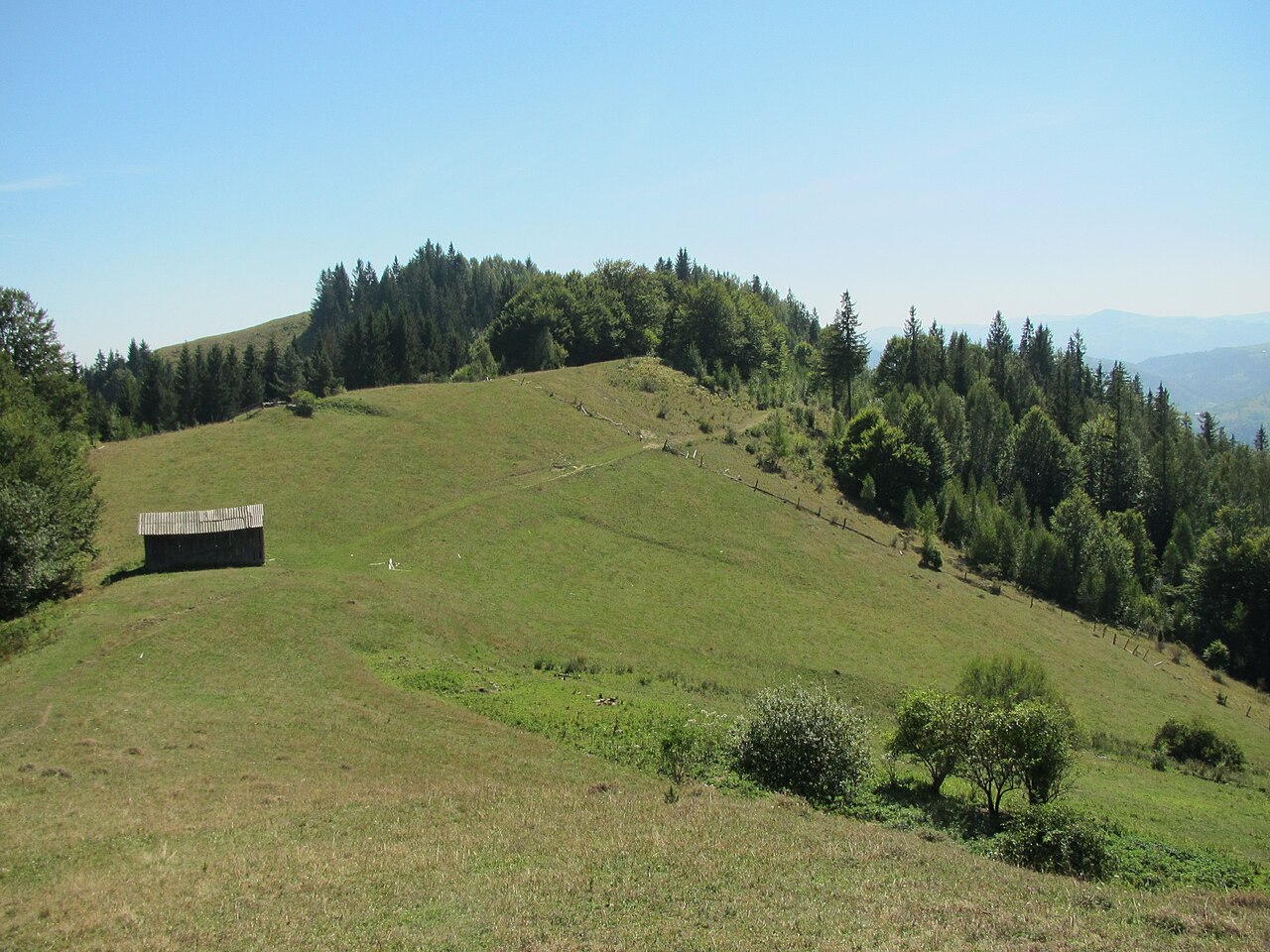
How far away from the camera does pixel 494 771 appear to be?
28531 mm

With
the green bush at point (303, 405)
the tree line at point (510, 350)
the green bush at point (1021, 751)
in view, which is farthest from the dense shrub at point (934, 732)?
the tree line at point (510, 350)

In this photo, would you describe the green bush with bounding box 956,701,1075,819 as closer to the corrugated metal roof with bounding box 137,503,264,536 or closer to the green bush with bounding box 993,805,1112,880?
the green bush with bounding box 993,805,1112,880

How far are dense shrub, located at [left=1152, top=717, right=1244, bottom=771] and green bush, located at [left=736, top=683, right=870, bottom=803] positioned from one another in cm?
2929

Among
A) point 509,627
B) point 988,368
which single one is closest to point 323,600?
point 509,627

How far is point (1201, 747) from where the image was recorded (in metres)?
47.5

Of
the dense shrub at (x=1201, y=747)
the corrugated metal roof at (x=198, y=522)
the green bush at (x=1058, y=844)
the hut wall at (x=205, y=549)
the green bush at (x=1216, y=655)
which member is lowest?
the green bush at (x=1216, y=655)

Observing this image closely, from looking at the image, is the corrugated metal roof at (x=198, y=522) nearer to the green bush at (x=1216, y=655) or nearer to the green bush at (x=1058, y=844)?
the green bush at (x=1058, y=844)

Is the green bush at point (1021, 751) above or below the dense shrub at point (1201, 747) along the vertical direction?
above

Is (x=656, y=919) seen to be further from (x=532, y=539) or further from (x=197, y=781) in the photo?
(x=532, y=539)

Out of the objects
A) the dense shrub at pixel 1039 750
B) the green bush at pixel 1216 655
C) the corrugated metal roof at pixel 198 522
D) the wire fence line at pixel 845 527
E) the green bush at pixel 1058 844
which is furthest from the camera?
the green bush at pixel 1216 655

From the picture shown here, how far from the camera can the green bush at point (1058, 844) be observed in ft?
78.2

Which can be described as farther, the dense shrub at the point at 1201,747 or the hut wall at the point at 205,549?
the hut wall at the point at 205,549

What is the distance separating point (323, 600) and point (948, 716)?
34.0 metres

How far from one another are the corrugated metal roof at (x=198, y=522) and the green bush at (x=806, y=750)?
36821 mm
